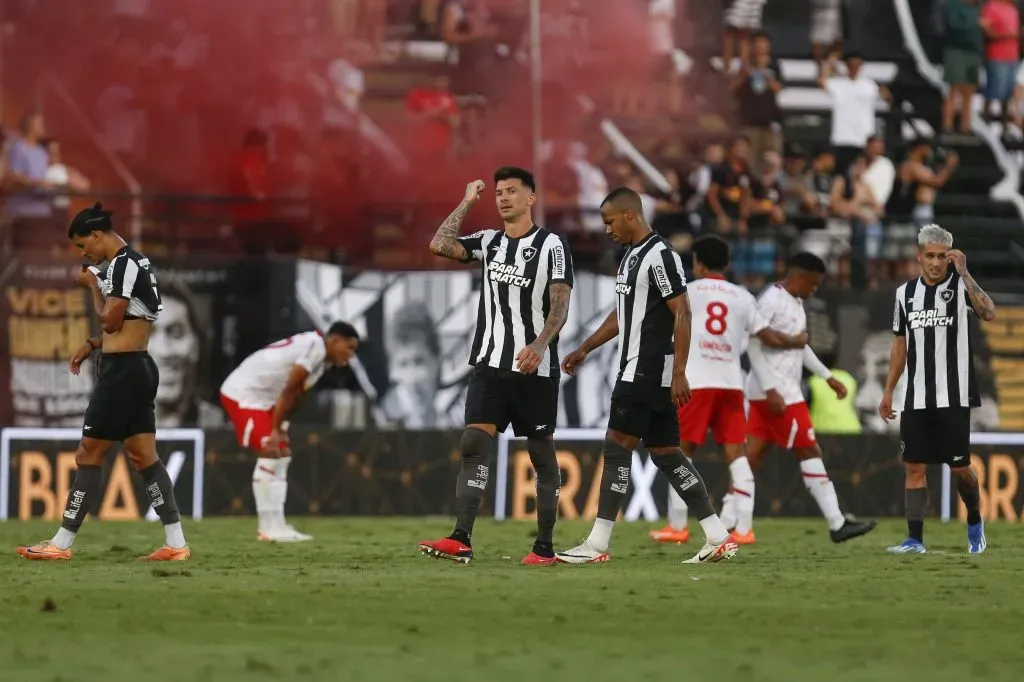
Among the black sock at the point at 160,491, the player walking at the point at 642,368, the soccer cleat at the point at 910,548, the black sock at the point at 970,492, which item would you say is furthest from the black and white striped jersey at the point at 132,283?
the black sock at the point at 970,492

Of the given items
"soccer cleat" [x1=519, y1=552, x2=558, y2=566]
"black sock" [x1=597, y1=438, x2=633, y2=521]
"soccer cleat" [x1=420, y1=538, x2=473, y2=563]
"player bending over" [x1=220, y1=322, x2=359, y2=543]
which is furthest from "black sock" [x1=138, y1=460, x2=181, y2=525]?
"black sock" [x1=597, y1=438, x2=633, y2=521]

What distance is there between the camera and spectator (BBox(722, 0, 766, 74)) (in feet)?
83.5

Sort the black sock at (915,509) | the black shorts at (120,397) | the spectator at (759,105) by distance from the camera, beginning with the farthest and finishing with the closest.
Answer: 1. the spectator at (759,105)
2. the black sock at (915,509)
3. the black shorts at (120,397)

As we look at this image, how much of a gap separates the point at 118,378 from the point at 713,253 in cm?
470

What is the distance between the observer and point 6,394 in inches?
818

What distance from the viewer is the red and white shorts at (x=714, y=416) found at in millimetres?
13938

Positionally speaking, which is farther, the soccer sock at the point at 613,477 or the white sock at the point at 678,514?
the white sock at the point at 678,514

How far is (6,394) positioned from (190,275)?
2424 mm

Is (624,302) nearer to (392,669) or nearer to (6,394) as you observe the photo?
(392,669)

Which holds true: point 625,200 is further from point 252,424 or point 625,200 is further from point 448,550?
point 252,424

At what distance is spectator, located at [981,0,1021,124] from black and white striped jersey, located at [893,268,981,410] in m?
14.0

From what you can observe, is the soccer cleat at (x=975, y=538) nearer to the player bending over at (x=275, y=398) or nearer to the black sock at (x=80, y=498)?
the player bending over at (x=275, y=398)

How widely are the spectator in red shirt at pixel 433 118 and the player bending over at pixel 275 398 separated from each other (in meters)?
9.50

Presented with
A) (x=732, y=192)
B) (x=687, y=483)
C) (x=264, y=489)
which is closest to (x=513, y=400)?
(x=687, y=483)
